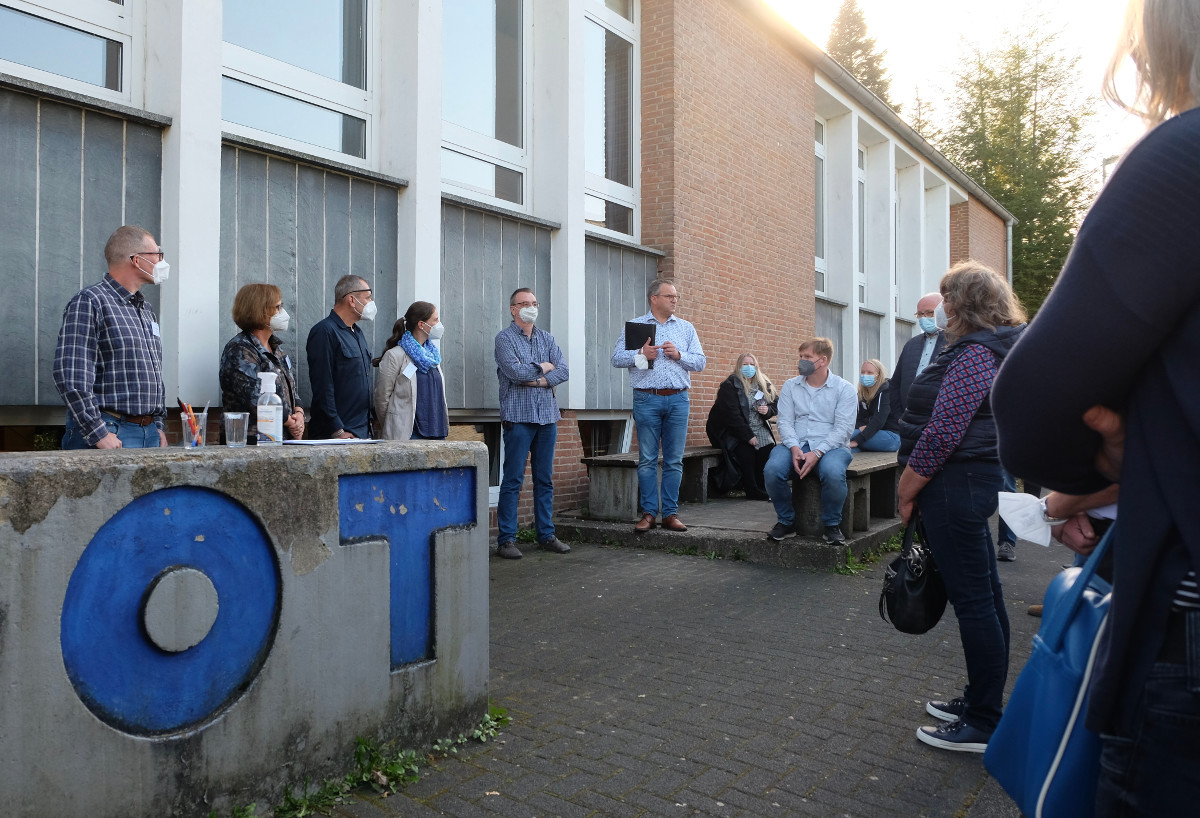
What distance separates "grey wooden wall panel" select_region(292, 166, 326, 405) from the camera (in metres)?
6.47

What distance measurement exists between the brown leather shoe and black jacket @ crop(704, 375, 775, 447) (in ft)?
8.19

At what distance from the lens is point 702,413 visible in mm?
10820

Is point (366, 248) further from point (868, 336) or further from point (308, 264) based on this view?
point (868, 336)

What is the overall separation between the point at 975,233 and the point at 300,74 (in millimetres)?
20248

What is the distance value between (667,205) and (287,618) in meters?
8.15

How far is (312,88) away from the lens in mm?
6977

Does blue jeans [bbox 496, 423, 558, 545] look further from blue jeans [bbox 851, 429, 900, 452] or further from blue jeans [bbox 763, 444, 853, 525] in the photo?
blue jeans [bbox 851, 429, 900, 452]

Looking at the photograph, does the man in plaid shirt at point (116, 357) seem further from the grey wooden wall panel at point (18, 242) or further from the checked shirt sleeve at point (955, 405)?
the checked shirt sleeve at point (955, 405)

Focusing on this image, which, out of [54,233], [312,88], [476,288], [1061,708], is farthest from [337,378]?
[1061,708]

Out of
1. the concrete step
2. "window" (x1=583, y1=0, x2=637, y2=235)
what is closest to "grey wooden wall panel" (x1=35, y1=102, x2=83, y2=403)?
the concrete step

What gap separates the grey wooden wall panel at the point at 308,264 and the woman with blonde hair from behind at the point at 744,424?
492cm

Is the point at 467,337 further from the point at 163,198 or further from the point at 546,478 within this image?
the point at 163,198

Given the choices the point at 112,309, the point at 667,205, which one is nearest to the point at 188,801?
the point at 112,309

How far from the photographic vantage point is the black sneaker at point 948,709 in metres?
3.70
